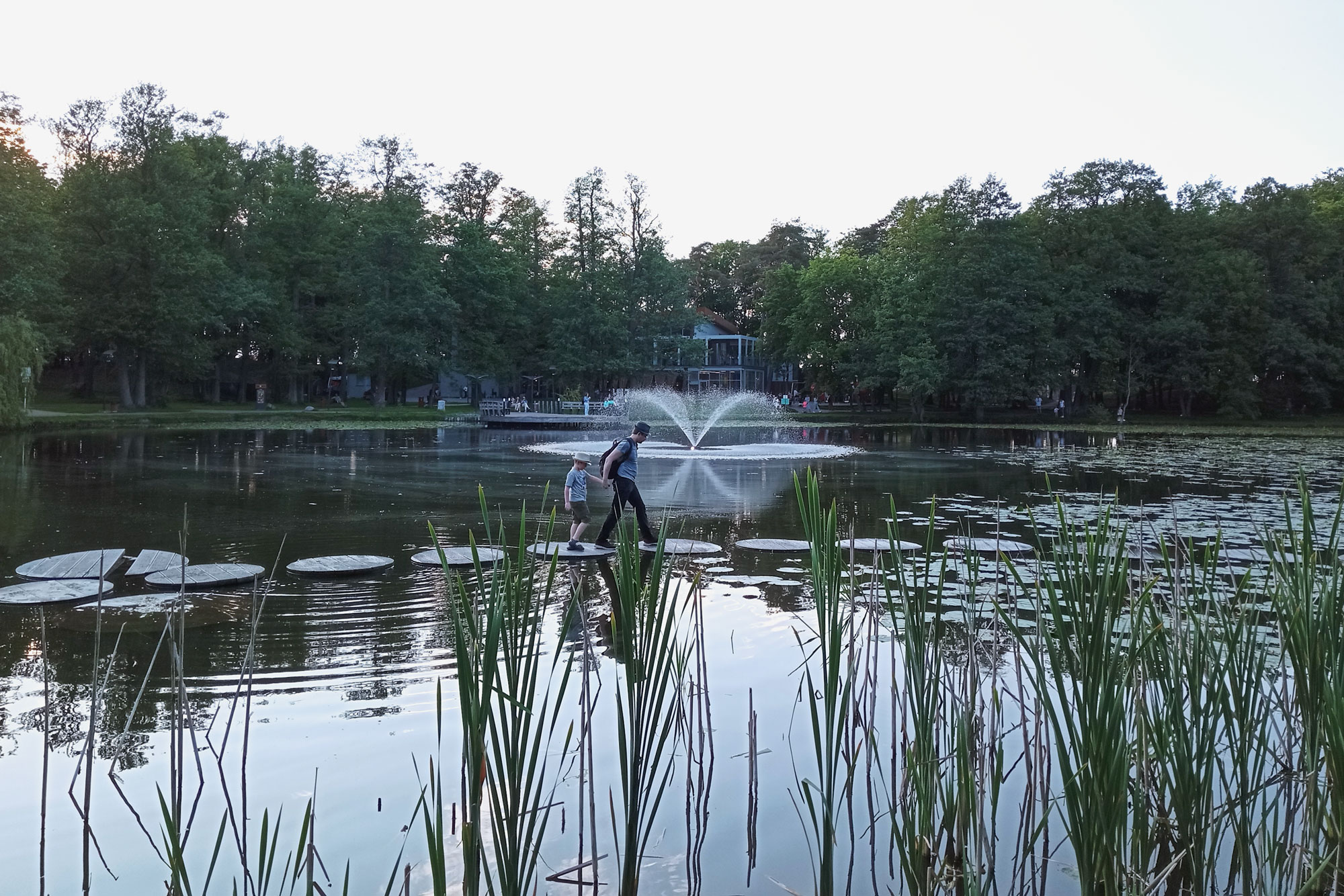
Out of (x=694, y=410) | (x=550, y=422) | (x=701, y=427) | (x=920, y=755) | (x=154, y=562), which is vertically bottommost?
(x=154, y=562)

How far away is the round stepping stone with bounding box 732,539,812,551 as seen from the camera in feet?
37.4

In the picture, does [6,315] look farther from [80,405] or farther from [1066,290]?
[1066,290]

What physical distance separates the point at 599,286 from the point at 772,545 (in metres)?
47.9

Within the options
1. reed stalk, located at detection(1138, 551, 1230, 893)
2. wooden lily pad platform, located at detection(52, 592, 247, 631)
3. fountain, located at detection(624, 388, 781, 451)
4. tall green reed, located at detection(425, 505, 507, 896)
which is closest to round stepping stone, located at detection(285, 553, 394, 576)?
wooden lily pad platform, located at detection(52, 592, 247, 631)

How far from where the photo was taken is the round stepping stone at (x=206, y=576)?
888cm

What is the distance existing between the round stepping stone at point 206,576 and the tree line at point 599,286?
1438 inches

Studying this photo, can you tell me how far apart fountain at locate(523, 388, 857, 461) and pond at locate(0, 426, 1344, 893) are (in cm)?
863

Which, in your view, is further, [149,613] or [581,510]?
[581,510]

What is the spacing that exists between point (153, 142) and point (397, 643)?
45.8 m

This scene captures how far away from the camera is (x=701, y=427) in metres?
39.2

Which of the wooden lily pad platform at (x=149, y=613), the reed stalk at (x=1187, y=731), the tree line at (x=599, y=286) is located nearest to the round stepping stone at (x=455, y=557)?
the wooden lily pad platform at (x=149, y=613)

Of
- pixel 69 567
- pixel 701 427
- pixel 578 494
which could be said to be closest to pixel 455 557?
pixel 578 494

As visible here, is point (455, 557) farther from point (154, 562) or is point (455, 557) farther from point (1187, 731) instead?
point (1187, 731)

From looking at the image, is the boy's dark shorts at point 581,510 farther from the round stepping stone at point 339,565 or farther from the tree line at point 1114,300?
the tree line at point 1114,300
